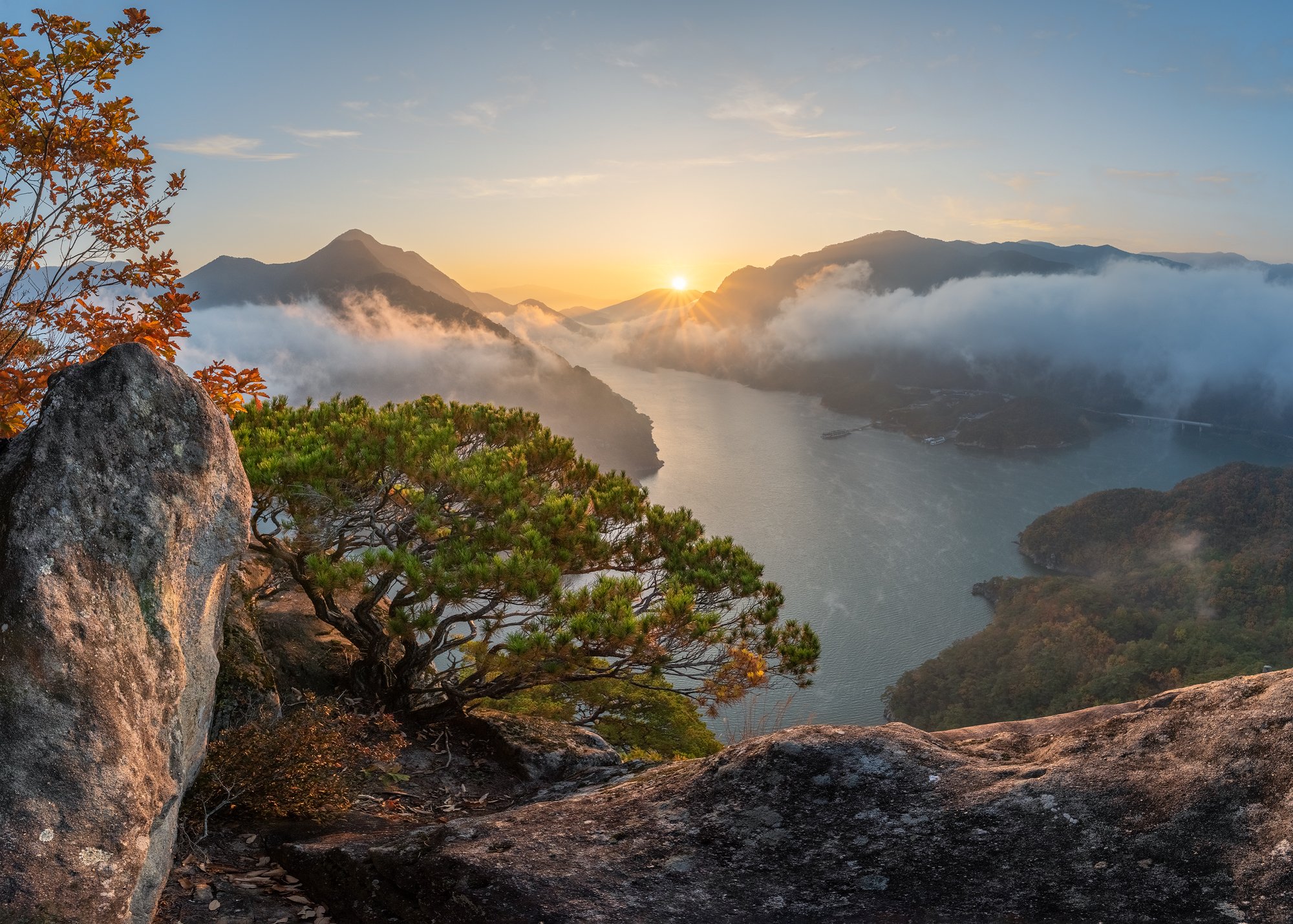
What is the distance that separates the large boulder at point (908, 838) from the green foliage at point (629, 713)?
375 inches

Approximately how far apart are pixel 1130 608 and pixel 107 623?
94.4 metres

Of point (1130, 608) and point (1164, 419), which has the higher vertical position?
point (1164, 419)

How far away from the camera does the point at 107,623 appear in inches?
143

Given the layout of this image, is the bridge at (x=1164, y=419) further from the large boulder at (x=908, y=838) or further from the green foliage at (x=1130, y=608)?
the large boulder at (x=908, y=838)

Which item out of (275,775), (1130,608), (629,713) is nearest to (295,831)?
(275,775)

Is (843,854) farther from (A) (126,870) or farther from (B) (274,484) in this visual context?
(B) (274,484)

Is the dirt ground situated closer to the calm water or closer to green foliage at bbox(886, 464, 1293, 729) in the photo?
the calm water

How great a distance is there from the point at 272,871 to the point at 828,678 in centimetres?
6695

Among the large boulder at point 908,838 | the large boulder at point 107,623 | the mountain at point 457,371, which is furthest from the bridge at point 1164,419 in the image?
the large boulder at point 107,623

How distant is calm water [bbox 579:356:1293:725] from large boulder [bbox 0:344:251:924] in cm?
5574

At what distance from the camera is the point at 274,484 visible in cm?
802

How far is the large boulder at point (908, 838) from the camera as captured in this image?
10.2 feet

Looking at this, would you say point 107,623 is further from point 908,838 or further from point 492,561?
point 492,561

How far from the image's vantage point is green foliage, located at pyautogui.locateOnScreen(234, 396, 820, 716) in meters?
7.72
